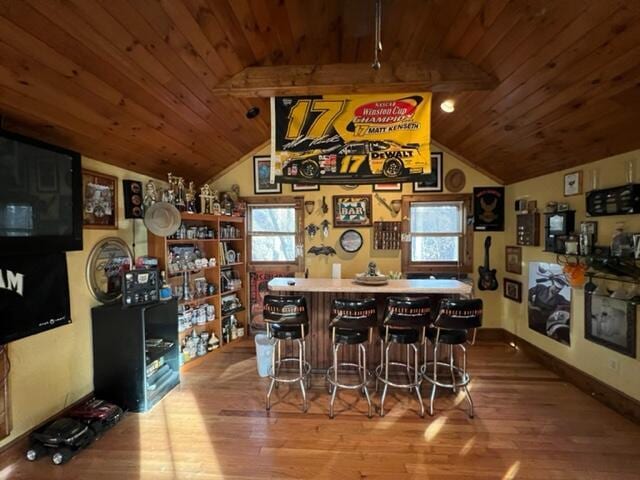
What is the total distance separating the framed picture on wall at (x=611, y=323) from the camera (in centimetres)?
253

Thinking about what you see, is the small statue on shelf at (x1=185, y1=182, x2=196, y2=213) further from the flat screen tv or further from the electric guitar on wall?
the electric guitar on wall

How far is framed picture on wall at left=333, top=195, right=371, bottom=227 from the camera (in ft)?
14.7

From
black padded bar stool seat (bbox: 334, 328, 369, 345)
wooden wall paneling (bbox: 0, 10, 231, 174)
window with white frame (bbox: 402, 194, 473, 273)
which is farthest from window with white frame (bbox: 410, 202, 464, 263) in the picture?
wooden wall paneling (bbox: 0, 10, 231, 174)

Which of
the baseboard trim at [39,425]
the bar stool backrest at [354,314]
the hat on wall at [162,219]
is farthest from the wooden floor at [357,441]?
the hat on wall at [162,219]

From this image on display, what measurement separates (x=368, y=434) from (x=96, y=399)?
240 centimetres

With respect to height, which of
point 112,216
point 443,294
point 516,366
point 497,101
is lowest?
point 516,366

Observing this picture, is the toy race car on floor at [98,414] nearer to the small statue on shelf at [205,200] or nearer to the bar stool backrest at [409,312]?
the small statue on shelf at [205,200]

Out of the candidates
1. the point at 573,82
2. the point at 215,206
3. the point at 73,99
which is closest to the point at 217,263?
the point at 215,206

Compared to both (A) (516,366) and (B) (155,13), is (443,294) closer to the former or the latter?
(A) (516,366)

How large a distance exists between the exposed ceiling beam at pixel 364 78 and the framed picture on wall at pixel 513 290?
112 inches

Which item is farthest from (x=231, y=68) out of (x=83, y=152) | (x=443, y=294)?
(x=443, y=294)

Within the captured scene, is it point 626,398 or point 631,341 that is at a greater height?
point 631,341

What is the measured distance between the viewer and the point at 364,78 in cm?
236

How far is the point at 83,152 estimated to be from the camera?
264 centimetres
